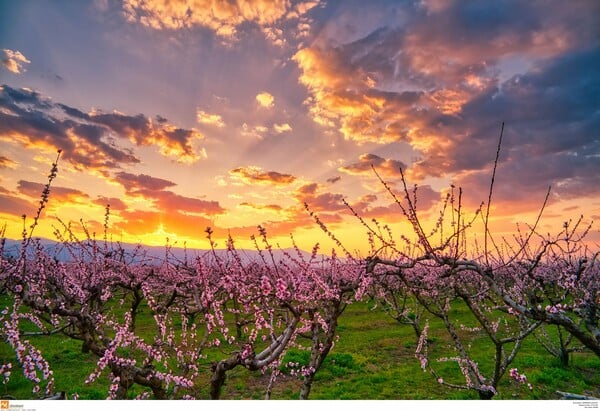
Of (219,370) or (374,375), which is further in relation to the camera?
(374,375)

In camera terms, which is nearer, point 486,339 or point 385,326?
point 486,339

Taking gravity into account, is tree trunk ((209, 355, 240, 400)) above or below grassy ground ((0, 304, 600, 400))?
above

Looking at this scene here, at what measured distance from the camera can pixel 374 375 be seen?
873 centimetres

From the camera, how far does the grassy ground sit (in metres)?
7.49

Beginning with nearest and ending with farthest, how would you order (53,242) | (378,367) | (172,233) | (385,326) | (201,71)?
(201,71), (172,233), (53,242), (378,367), (385,326)

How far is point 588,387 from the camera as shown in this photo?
8047mm

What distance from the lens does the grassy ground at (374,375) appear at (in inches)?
295

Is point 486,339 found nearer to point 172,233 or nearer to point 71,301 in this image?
point 172,233

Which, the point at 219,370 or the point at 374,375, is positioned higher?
the point at 219,370

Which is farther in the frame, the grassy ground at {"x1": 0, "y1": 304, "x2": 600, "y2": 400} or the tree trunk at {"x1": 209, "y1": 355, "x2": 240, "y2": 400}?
the grassy ground at {"x1": 0, "y1": 304, "x2": 600, "y2": 400}

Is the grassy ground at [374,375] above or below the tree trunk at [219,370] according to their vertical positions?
below

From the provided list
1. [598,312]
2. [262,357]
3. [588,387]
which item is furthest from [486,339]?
[262,357]

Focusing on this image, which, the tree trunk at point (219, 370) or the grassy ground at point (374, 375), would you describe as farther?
the grassy ground at point (374, 375)

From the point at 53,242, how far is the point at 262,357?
5.01 m
